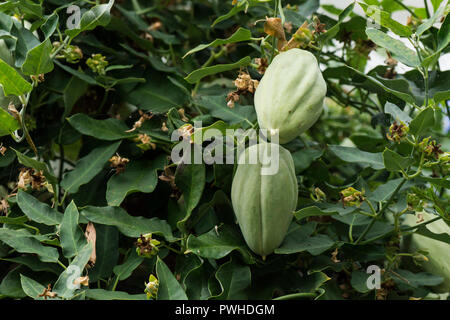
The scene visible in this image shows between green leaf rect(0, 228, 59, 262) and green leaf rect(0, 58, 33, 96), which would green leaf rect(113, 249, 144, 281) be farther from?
green leaf rect(0, 58, 33, 96)

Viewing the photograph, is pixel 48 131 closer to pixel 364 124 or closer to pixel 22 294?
pixel 22 294

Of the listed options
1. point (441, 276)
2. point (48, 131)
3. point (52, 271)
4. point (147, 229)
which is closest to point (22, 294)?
point (52, 271)

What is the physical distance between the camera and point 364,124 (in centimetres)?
141

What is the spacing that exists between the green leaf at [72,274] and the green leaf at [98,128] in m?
0.20

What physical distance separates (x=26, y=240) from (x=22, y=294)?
7 cm

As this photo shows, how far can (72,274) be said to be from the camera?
0.62m

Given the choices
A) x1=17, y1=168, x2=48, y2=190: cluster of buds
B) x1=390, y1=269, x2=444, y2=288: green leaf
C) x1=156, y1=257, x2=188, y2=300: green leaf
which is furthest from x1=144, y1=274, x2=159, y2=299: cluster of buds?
x1=390, y1=269, x2=444, y2=288: green leaf

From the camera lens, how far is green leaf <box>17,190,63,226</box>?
680 mm

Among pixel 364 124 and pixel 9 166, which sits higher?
pixel 9 166

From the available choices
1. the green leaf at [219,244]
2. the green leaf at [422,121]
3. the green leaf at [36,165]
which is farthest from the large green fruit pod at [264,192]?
the green leaf at [36,165]

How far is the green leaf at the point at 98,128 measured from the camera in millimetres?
772

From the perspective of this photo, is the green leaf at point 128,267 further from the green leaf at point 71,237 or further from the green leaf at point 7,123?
the green leaf at point 7,123

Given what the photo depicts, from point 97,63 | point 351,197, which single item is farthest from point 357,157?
point 97,63
